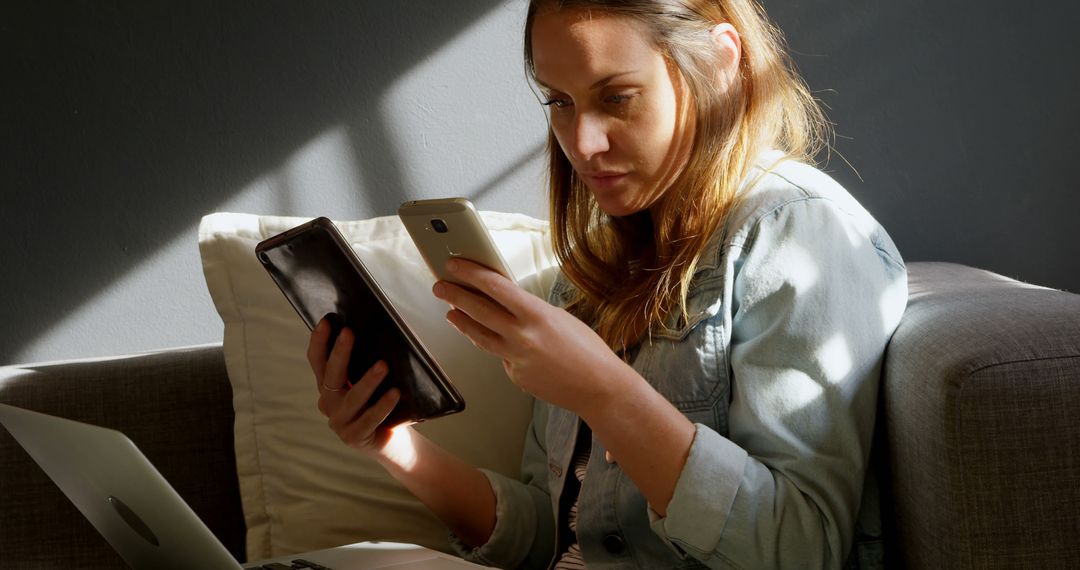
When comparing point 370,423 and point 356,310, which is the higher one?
point 356,310

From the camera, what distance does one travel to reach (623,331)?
116 cm

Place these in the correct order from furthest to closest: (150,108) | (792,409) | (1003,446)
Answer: (150,108) < (792,409) < (1003,446)

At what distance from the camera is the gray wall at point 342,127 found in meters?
1.70

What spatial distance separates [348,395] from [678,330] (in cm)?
39

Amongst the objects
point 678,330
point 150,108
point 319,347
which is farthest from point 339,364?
point 150,108

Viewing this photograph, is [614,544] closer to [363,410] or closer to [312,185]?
[363,410]

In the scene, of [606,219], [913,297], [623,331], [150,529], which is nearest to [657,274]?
[623,331]

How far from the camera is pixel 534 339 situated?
90 cm

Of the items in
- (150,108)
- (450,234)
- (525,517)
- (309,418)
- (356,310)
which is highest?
(150,108)

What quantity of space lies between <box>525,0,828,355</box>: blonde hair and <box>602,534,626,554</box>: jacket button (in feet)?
0.70

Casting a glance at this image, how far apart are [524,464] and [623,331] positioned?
338 mm

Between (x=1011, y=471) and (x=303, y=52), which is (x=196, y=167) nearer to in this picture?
(x=303, y=52)

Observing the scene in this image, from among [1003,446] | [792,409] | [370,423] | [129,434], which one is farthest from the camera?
[129,434]

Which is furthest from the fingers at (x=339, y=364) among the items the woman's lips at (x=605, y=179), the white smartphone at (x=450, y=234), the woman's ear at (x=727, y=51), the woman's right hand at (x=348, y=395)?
the woman's ear at (x=727, y=51)
